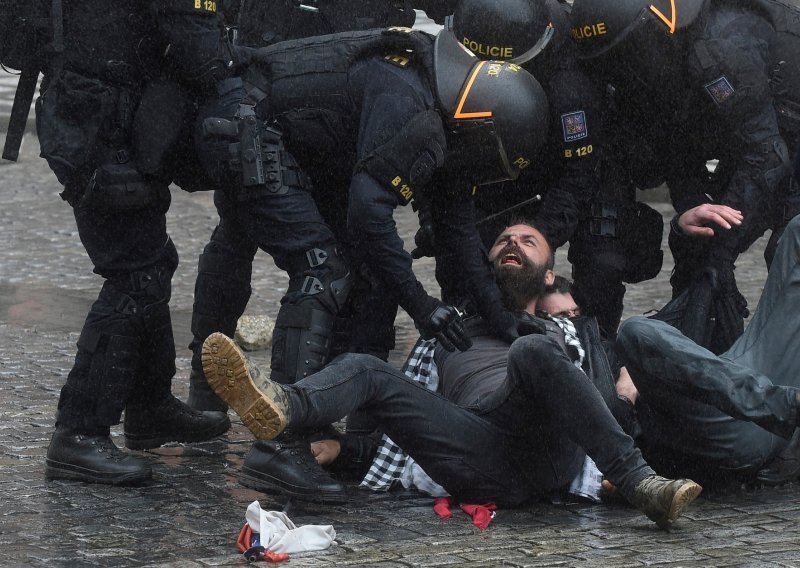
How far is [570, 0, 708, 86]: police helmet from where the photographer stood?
6137mm

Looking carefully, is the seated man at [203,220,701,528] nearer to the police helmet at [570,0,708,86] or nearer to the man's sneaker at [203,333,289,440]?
the man's sneaker at [203,333,289,440]

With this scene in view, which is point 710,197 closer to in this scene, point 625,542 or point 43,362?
point 625,542

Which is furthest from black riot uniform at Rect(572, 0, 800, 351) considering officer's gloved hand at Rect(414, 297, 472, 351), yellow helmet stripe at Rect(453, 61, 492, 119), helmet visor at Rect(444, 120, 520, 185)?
officer's gloved hand at Rect(414, 297, 472, 351)

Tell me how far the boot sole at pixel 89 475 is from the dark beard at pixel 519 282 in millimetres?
1506

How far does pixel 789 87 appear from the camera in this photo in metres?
6.46

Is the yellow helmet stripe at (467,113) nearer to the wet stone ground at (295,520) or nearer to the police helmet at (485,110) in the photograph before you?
the police helmet at (485,110)

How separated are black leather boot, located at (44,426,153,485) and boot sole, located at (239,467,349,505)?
1.42 ft

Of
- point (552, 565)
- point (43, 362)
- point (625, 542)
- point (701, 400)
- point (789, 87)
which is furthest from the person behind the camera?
point (43, 362)

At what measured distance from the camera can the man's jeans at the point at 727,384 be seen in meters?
4.85

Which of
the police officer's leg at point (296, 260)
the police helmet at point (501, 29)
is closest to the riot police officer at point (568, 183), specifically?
the police helmet at point (501, 29)

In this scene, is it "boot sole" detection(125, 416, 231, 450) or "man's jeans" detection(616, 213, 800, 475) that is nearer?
"man's jeans" detection(616, 213, 800, 475)

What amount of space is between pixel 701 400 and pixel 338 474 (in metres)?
1.37

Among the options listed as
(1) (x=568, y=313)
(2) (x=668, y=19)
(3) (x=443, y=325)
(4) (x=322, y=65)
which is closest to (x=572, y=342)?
(1) (x=568, y=313)

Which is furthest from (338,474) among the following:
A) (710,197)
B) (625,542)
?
(710,197)
